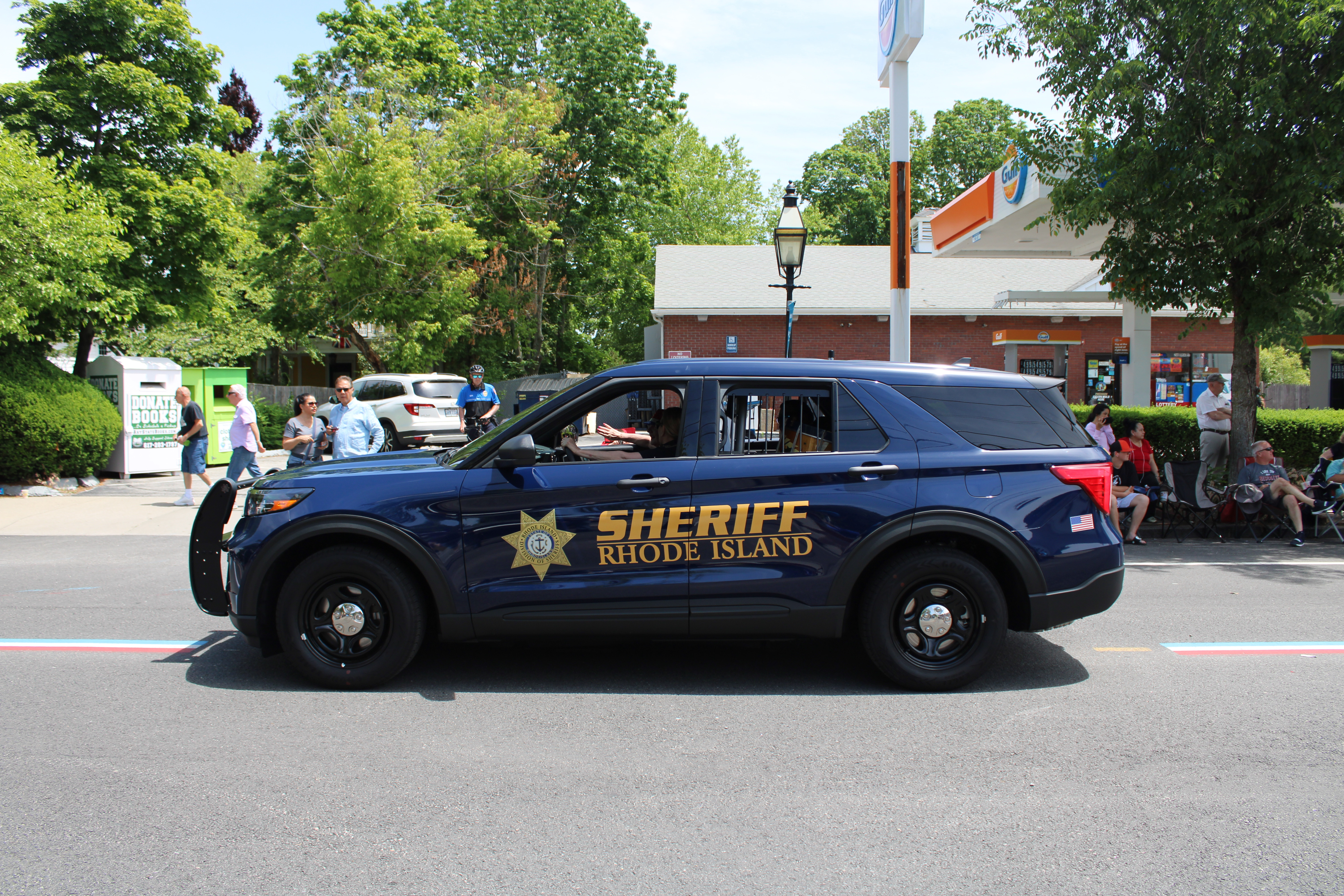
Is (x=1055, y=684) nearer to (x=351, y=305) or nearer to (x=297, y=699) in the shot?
(x=297, y=699)

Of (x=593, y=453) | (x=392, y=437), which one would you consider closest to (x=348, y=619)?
(x=593, y=453)

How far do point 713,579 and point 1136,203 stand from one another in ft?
28.8

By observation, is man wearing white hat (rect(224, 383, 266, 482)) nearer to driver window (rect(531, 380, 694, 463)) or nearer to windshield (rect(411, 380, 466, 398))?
driver window (rect(531, 380, 694, 463))

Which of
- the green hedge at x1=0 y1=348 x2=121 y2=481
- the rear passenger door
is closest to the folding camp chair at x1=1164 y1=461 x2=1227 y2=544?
the rear passenger door

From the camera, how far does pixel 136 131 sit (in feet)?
52.9

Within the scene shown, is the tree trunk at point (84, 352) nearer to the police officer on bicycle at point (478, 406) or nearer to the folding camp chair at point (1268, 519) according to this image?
the police officer on bicycle at point (478, 406)

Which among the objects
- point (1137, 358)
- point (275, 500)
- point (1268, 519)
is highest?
point (1137, 358)

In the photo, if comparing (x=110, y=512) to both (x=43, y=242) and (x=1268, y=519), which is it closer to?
(x=43, y=242)

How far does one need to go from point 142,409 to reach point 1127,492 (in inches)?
602

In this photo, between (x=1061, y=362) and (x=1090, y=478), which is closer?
(x=1090, y=478)

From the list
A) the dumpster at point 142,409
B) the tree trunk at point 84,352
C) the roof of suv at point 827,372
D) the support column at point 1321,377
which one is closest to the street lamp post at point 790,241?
the roof of suv at point 827,372

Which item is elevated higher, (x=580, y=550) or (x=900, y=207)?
(x=900, y=207)

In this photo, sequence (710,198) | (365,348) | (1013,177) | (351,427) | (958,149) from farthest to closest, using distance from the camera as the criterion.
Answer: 1. (958,149)
2. (710,198)
3. (365,348)
4. (1013,177)
5. (351,427)

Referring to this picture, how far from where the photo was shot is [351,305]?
25.7m
